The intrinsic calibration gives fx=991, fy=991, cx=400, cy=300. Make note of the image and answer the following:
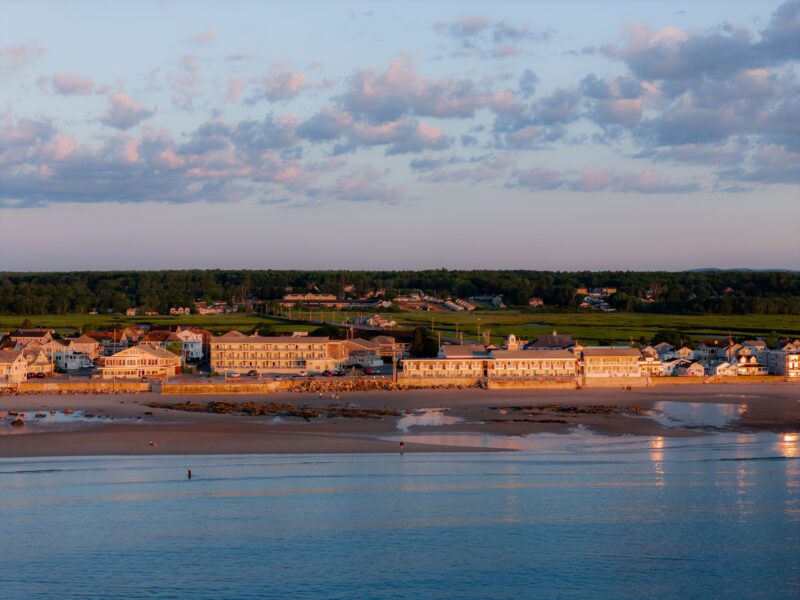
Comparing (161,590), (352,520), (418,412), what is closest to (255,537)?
(352,520)

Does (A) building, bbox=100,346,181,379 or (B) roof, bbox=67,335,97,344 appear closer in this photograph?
(A) building, bbox=100,346,181,379

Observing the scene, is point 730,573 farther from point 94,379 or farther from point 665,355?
point 665,355

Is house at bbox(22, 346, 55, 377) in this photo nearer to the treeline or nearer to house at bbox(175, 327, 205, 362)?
house at bbox(175, 327, 205, 362)

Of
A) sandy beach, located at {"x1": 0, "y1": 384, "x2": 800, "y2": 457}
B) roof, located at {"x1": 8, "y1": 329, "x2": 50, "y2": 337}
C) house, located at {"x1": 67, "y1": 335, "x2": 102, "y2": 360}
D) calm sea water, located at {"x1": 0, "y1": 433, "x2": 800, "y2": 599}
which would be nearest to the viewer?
calm sea water, located at {"x1": 0, "y1": 433, "x2": 800, "y2": 599}

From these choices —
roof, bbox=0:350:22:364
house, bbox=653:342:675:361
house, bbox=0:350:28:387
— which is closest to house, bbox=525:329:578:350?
house, bbox=653:342:675:361

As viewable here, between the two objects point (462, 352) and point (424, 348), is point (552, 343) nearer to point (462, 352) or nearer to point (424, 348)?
point (424, 348)

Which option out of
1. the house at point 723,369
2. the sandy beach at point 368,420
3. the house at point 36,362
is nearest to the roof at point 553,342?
the house at point 723,369
